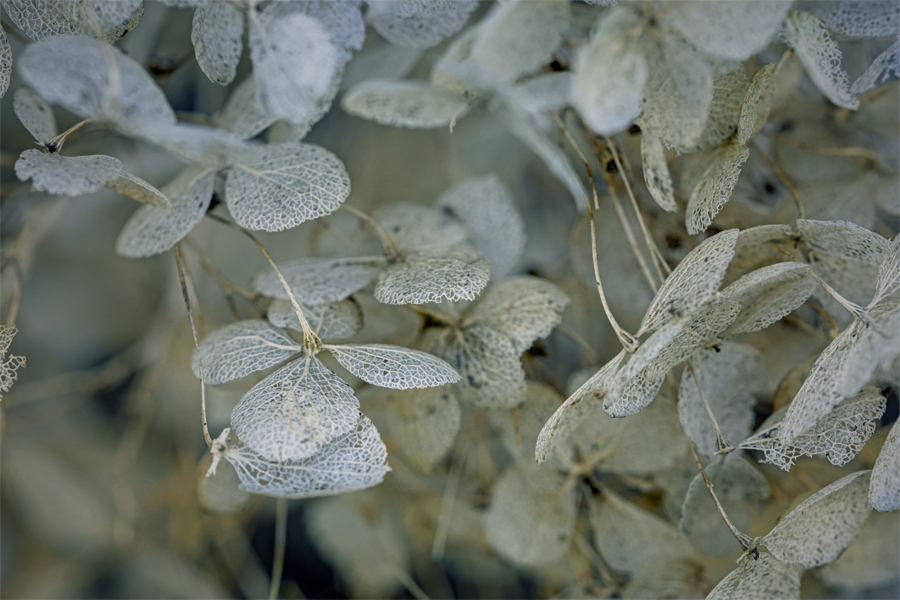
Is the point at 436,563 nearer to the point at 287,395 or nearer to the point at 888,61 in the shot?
the point at 287,395

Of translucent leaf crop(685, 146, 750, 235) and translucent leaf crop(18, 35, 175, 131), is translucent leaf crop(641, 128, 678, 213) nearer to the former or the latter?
translucent leaf crop(685, 146, 750, 235)

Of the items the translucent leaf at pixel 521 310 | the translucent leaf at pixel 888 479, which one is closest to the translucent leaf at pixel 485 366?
the translucent leaf at pixel 521 310

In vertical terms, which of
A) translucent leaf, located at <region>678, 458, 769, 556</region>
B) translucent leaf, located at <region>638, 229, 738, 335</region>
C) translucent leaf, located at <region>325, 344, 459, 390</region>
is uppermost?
translucent leaf, located at <region>638, 229, 738, 335</region>

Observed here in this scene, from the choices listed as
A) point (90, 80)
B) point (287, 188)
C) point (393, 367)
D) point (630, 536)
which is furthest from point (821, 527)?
point (90, 80)

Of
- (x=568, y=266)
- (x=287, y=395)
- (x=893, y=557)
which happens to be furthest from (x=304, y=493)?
(x=893, y=557)

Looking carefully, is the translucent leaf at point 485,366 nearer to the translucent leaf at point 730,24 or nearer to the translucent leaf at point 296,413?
the translucent leaf at point 296,413

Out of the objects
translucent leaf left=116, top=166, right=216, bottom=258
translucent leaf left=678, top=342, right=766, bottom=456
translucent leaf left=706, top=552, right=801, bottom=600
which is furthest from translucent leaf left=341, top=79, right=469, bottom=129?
translucent leaf left=706, top=552, right=801, bottom=600
